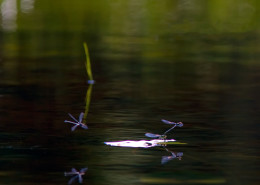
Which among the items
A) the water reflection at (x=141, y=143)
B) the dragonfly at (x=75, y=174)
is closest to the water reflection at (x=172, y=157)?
the water reflection at (x=141, y=143)

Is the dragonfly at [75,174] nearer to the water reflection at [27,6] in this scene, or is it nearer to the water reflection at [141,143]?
the water reflection at [141,143]

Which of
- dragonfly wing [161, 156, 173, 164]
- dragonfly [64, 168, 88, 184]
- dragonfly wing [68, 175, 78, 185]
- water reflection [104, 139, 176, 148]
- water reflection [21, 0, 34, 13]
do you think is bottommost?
dragonfly wing [68, 175, 78, 185]

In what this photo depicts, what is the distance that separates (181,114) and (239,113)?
0.35 meters

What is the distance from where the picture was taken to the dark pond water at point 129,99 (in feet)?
12.0

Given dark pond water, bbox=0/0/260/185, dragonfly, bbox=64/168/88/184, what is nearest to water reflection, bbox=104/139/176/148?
dark pond water, bbox=0/0/260/185

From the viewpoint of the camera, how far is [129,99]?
225 inches

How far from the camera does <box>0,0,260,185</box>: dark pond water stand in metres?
3.67

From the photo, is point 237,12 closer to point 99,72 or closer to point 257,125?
point 99,72

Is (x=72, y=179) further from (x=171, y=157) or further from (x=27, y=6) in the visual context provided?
(x=27, y=6)

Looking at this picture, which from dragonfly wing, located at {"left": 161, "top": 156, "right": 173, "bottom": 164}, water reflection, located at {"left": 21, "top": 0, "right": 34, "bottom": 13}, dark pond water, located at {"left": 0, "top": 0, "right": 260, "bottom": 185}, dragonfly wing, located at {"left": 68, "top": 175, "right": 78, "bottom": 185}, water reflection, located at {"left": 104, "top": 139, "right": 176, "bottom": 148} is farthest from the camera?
water reflection, located at {"left": 21, "top": 0, "right": 34, "bottom": 13}

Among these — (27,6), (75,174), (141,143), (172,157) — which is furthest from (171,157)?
(27,6)

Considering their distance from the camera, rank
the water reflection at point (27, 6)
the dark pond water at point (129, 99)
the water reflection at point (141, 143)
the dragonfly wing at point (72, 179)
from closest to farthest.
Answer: the dragonfly wing at point (72, 179) < the dark pond water at point (129, 99) < the water reflection at point (141, 143) < the water reflection at point (27, 6)

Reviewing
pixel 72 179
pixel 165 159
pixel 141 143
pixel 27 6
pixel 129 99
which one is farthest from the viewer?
pixel 27 6

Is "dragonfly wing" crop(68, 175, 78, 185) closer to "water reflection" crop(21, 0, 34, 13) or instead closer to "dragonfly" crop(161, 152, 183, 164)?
"dragonfly" crop(161, 152, 183, 164)
